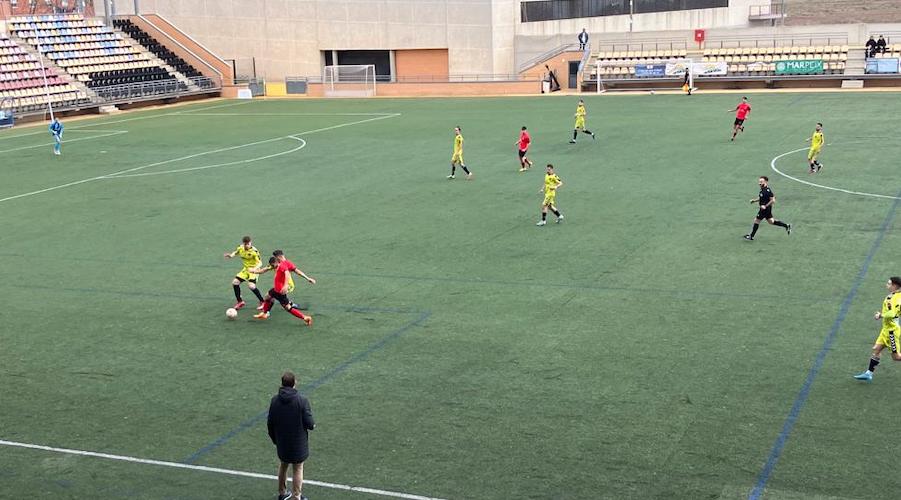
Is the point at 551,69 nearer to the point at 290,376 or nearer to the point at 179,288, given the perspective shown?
the point at 179,288

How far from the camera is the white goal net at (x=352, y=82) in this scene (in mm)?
68312

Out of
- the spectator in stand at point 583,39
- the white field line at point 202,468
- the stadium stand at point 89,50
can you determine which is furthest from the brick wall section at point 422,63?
the white field line at point 202,468

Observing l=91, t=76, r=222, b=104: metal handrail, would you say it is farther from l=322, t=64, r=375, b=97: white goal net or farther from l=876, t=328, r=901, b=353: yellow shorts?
l=876, t=328, r=901, b=353: yellow shorts

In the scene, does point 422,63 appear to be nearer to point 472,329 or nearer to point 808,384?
point 472,329

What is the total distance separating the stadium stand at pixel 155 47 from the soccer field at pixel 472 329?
34325 millimetres

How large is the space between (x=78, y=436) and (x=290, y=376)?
4663 millimetres

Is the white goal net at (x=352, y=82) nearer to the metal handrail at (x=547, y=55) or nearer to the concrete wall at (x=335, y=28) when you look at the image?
the concrete wall at (x=335, y=28)

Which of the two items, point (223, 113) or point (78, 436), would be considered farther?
point (223, 113)

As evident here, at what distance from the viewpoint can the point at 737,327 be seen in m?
17.0

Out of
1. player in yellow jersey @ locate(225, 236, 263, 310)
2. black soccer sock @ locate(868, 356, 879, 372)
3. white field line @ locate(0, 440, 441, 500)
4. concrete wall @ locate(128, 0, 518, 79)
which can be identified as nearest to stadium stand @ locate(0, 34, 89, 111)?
concrete wall @ locate(128, 0, 518, 79)

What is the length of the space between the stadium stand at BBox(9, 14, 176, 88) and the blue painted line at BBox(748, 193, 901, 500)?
174ft

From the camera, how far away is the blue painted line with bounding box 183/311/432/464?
13.0 m

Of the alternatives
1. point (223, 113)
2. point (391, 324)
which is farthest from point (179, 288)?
point (223, 113)

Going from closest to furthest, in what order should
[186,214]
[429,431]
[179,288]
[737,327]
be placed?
[429,431], [737,327], [179,288], [186,214]
